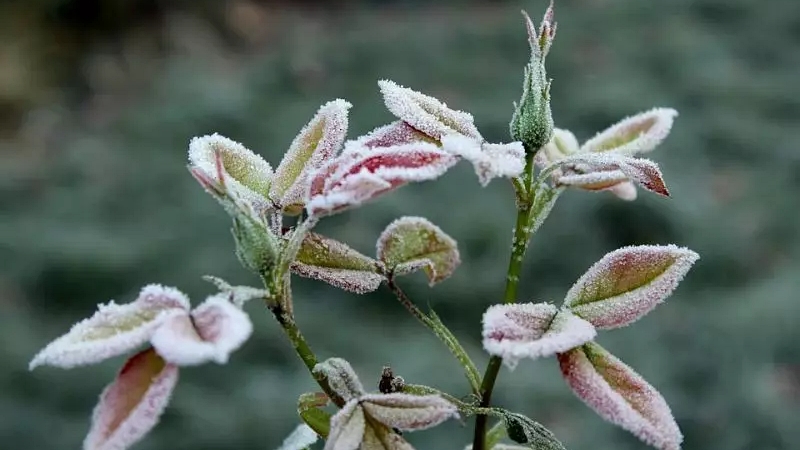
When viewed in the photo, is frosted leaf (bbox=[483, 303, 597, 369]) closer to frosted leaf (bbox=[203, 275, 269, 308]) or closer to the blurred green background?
frosted leaf (bbox=[203, 275, 269, 308])

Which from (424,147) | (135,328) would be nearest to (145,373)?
(135,328)

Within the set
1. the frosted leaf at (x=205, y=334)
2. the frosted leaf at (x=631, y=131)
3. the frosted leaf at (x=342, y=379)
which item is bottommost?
Answer: the frosted leaf at (x=342, y=379)

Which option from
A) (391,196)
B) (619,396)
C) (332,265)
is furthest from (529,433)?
(391,196)

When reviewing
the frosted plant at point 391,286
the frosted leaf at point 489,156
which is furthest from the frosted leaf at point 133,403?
the frosted leaf at point 489,156

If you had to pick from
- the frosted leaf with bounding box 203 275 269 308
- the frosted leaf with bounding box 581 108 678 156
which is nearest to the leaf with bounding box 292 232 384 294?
the frosted leaf with bounding box 203 275 269 308

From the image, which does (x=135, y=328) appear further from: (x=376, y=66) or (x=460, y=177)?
(x=376, y=66)

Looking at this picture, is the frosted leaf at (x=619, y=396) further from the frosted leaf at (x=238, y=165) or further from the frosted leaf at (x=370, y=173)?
the frosted leaf at (x=238, y=165)
